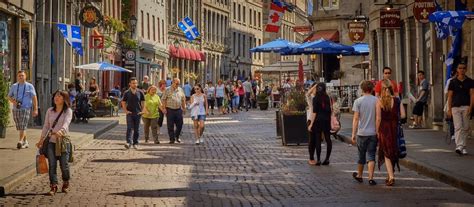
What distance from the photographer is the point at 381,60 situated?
37.1 metres

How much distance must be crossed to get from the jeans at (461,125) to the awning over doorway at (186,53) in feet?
187

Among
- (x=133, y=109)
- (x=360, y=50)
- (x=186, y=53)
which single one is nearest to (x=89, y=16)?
(x=360, y=50)

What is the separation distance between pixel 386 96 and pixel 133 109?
32.8 feet

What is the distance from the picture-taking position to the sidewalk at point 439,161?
1431 centimetres

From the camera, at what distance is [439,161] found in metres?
17.1

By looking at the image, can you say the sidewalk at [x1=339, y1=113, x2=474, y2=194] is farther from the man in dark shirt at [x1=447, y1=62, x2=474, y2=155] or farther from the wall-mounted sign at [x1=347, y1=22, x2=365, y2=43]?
the wall-mounted sign at [x1=347, y1=22, x2=365, y2=43]

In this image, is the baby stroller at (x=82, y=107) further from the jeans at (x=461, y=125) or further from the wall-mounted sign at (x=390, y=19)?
the jeans at (x=461, y=125)

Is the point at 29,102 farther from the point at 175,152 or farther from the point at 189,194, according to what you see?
the point at 189,194

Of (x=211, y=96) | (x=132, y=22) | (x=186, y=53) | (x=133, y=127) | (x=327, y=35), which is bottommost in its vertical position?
(x=133, y=127)

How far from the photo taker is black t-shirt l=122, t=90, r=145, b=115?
23750mm

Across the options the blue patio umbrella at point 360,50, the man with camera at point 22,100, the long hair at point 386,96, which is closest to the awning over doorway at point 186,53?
the blue patio umbrella at point 360,50

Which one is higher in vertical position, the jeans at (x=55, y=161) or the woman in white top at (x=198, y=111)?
the woman in white top at (x=198, y=111)

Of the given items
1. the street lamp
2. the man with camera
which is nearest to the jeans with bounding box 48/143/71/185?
the man with camera

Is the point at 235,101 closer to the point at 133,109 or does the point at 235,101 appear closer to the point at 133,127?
the point at 133,109
